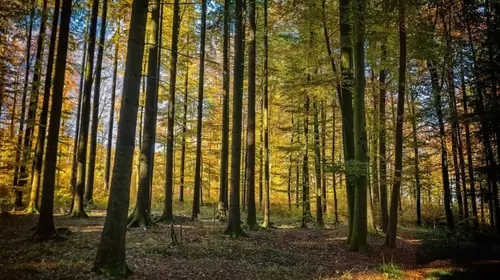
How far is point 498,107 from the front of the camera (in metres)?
11.6

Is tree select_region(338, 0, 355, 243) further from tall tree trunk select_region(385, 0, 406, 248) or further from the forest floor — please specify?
the forest floor

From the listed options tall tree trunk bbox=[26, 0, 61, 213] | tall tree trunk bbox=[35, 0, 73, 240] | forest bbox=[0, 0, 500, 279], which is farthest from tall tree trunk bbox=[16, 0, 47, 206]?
tall tree trunk bbox=[35, 0, 73, 240]

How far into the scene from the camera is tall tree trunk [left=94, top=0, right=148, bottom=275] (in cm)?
635

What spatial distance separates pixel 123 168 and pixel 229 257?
4.26 m

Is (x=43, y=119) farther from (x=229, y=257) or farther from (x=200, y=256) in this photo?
(x=229, y=257)

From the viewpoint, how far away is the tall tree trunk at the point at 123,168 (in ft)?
20.8

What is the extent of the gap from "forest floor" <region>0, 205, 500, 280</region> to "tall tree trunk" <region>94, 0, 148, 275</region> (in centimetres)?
39

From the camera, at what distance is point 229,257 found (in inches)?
363

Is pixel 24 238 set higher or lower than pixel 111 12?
lower

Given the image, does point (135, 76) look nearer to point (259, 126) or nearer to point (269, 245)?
point (269, 245)

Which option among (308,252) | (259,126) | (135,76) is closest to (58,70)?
(135,76)

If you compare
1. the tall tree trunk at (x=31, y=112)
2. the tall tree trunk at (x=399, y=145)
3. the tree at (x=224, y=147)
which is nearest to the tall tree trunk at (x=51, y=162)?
the tall tree trunk at (x=31, y=112)

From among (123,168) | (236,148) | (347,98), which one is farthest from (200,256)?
(347,98)

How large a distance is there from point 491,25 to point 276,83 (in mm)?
9040
